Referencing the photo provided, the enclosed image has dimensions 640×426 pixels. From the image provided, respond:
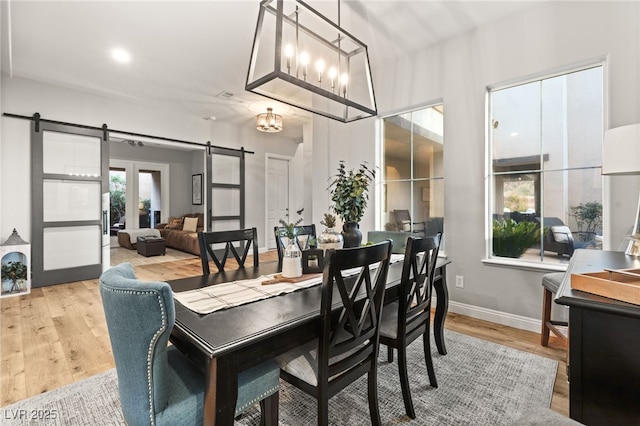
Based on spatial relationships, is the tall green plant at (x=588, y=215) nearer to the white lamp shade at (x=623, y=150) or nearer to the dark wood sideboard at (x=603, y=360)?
the white lamp shade at (x=623, y=150)

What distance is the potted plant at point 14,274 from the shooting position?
374 cm

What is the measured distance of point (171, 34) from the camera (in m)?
3.12

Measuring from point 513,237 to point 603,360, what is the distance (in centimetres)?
245

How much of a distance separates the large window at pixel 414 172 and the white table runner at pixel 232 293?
7.27 ft

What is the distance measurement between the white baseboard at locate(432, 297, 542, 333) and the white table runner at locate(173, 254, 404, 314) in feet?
6.91

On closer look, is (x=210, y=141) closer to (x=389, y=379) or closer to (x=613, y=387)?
(x=389, y=379)

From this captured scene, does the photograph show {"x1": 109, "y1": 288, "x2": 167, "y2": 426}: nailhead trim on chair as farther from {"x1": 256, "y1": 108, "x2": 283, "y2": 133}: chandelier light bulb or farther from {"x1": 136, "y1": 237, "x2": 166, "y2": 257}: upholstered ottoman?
{"x1": 136, "y1": 237, "x2": 166, "y2": 257}: upholstered ottoman

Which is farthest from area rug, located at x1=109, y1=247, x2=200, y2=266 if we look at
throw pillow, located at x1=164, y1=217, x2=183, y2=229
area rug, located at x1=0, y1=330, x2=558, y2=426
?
area rug, located at x1=0, y1=330, x2=558, y2=426

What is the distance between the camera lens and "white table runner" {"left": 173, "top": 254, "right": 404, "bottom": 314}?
1329mm

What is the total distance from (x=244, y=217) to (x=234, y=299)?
5398mm

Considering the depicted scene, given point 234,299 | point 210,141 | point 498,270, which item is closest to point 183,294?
point 234,299

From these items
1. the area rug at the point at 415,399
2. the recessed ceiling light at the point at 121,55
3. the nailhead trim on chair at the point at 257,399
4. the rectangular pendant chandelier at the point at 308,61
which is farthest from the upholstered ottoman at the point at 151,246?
the nailhead trim on chair at the point at 257,399

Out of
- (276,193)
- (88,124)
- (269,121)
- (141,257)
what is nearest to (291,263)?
(269,121)

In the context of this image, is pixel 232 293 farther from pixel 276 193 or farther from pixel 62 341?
pixel 276 193
